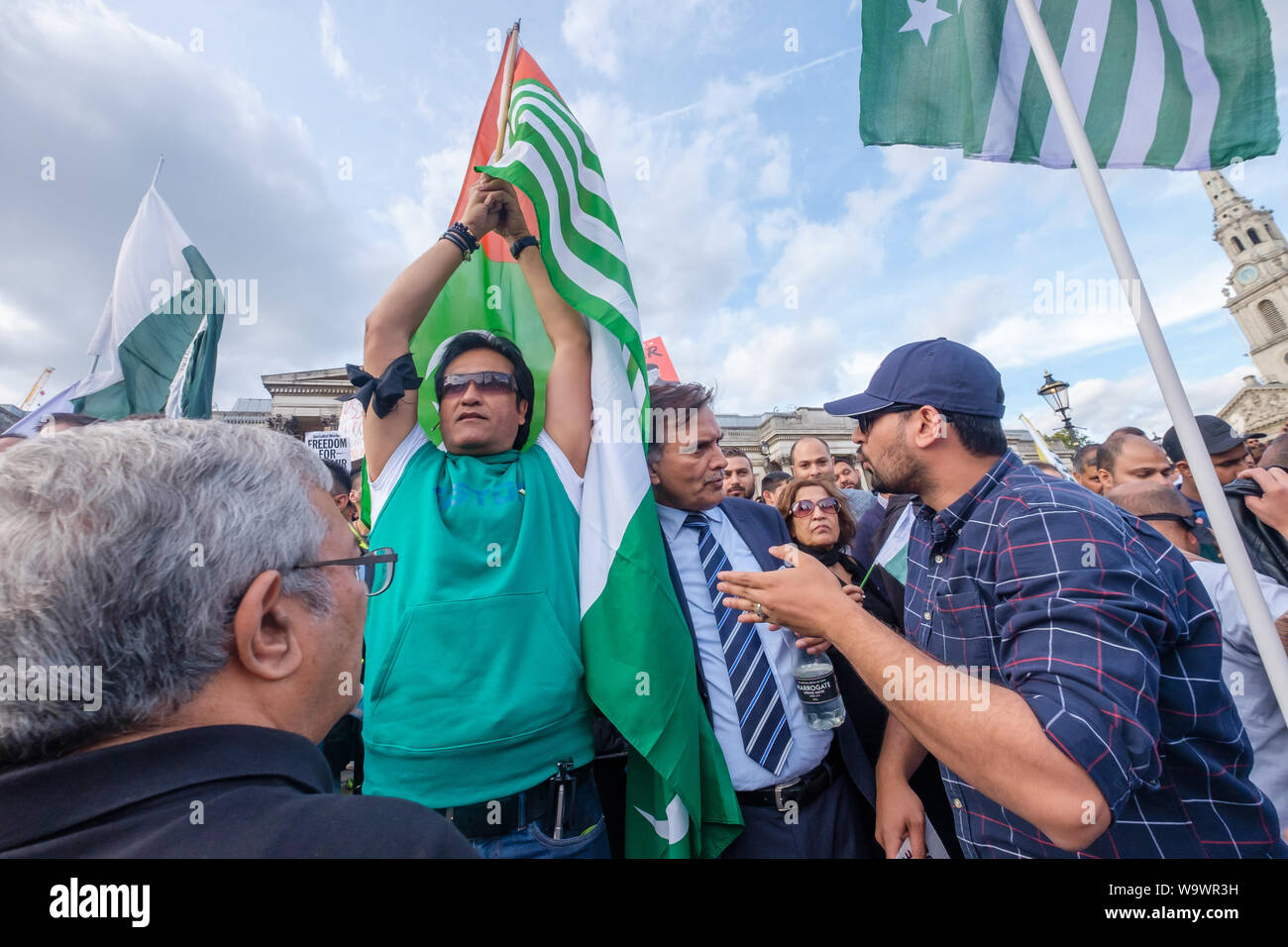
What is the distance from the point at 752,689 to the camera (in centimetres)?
211

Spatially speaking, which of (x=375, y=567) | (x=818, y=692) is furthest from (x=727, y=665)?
(x=375, y=567)

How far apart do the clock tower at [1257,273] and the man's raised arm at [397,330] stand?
3089 inches

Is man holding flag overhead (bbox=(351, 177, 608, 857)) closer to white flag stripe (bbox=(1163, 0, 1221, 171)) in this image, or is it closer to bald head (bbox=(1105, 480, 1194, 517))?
bald head (bbox=(1105, 480, 1194, 517))

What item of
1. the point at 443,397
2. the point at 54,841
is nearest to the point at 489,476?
the point at 443,397

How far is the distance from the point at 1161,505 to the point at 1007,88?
2.27 meters

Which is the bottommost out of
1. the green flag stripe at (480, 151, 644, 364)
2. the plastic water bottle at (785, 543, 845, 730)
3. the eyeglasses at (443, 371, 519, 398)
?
the plastic water bottle at (785, 543, 845, 730)

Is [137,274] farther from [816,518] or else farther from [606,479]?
[816,518]

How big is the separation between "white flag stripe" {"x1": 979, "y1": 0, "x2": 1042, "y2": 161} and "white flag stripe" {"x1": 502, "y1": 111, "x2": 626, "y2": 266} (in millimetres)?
1998

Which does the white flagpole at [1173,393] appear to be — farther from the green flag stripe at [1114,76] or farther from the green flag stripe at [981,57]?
the green flag stripe at [1114,76]

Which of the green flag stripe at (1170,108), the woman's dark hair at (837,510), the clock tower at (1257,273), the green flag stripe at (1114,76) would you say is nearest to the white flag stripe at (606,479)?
the woman's dark hair at (837,510)

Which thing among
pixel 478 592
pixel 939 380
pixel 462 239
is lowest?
pixel 478 592

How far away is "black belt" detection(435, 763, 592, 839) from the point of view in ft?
5.25

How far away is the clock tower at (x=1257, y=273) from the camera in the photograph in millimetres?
55594

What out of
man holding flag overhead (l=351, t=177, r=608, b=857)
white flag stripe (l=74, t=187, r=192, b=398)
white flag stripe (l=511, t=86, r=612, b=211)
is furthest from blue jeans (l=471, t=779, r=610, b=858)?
white flag stripe (l=74, t=187, r=192, b=398)
